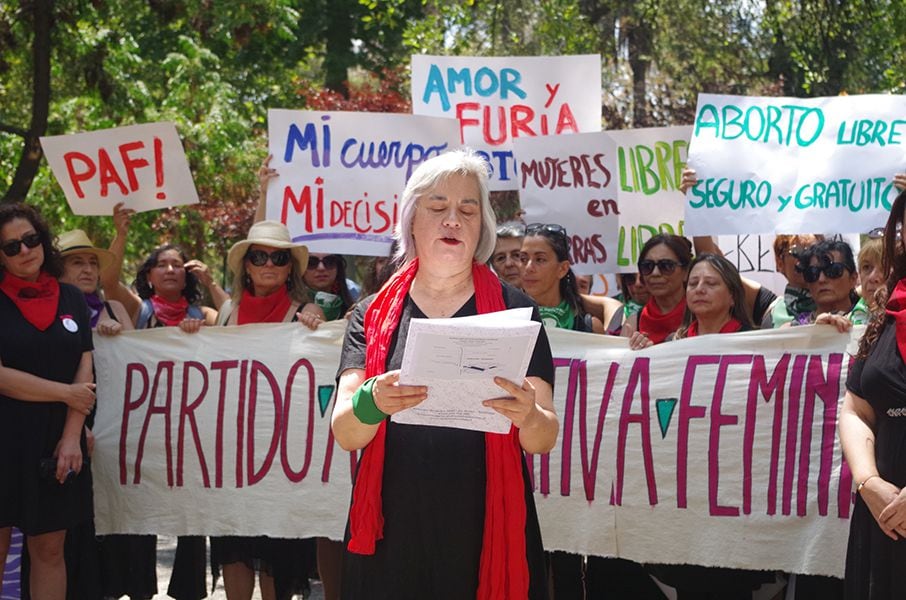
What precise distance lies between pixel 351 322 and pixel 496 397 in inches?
24.3

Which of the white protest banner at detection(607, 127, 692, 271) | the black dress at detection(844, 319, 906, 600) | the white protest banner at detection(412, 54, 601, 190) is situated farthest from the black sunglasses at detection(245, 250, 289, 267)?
the black dress at detection(844, 319, 906, 600)

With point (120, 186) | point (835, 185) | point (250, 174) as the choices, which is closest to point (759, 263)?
point (835, 185)

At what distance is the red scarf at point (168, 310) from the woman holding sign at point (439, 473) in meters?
3.27

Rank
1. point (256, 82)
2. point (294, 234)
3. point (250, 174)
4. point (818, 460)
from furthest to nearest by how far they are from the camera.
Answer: point (256, 82) → point (250, 174) → point (294, 234) → point (818, 460)

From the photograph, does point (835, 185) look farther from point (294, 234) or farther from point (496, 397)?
point (496, 397)

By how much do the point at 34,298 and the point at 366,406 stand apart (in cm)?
263

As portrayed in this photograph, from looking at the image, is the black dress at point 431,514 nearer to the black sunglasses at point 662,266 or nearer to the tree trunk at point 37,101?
the black sunglasses at point 662,266

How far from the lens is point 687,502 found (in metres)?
4.99

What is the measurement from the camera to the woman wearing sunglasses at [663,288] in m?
5.58

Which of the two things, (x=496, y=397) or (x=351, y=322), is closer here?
(x=496, y=397)

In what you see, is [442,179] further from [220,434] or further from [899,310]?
[220,434]

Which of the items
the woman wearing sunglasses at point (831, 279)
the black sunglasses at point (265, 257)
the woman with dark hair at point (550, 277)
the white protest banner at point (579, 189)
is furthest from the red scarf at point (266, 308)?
the woman wearing sunglasses at point (831, 279)

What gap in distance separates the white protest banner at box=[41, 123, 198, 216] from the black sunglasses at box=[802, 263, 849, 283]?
3267 millimetres

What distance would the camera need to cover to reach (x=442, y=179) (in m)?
3.25
